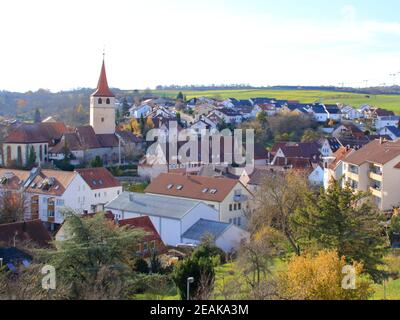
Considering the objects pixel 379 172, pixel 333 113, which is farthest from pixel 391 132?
pixel 379 172

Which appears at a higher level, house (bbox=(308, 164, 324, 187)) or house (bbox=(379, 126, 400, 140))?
house (bbox=(379, 126, 400, 140))

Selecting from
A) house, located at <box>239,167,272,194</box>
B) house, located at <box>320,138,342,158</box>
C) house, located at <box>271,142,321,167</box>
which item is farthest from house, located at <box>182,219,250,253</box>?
house, located at <box>320,138,342,158</box>

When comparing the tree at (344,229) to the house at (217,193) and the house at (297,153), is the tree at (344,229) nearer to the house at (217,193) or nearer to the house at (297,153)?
the house at (217,193)

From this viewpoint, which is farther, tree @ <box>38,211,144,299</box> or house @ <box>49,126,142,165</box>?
house @ <box>49,126,142,165</box>

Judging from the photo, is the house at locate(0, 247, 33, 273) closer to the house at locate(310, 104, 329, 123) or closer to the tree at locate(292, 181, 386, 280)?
the tree at locate(292, 181, 386, 280)
